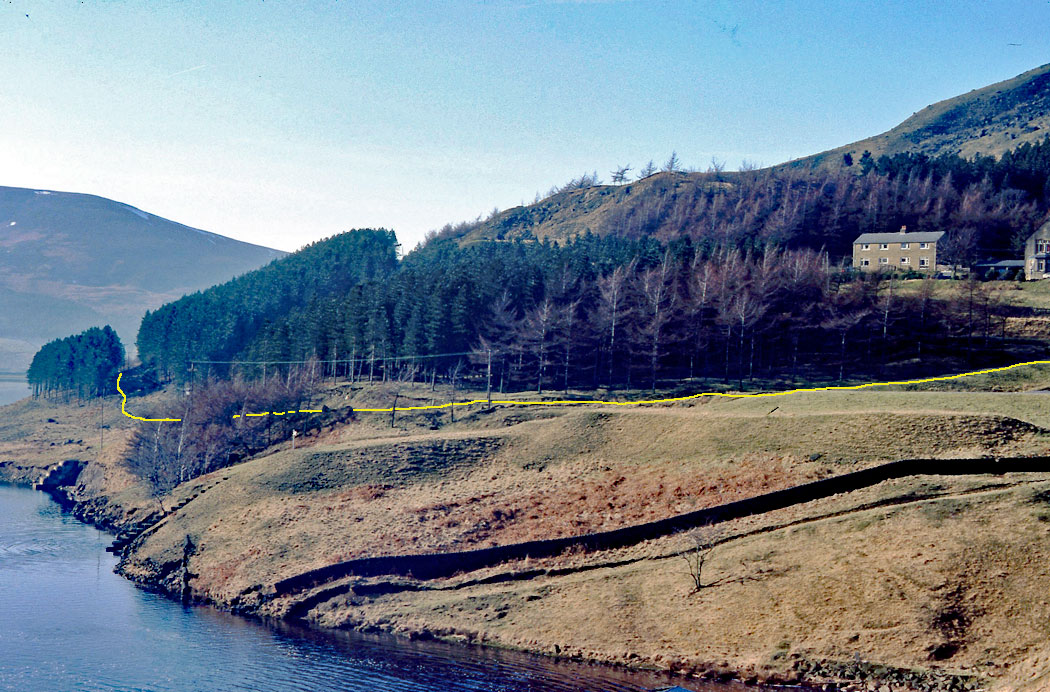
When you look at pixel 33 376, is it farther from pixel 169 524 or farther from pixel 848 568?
pixel 848 568

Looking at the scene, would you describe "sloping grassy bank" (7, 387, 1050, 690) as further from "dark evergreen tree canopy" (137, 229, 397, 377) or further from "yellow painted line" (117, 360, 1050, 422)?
"dark evergreen tree canopy" (137, 229, 397, 377)

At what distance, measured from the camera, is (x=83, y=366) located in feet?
373

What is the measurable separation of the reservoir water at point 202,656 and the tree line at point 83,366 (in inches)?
2761

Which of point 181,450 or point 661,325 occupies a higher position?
point 661,325

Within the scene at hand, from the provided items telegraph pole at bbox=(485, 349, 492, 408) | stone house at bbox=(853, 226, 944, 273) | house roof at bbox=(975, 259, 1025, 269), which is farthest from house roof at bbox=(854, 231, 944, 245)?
telegraph pole at bbox=(485, 349, 492, 408)

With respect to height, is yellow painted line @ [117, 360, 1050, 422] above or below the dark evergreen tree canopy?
below

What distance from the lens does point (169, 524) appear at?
55.9m

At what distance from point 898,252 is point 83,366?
4215 inches

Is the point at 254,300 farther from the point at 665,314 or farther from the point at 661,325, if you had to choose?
the point at 661,325

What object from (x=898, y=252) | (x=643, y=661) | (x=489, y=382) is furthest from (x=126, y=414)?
(x=898, y=252)

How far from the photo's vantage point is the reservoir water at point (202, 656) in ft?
107

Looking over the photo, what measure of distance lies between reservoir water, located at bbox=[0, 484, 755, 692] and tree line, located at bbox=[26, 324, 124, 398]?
70.1 meters

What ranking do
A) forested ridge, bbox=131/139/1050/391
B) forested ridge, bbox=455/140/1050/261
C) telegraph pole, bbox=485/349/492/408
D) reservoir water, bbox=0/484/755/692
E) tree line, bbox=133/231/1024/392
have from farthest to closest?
forested ridge, bbox=455/140/1050/261 < forested ridge, bbox=131/139/1050/391 < tree line, bbox=133/231/1024/392 < telegraph pole, bbox=485/349/492/408 < reservoir water, bbox=0/484/755/692

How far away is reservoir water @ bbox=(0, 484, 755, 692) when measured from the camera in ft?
107
